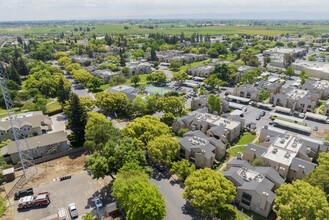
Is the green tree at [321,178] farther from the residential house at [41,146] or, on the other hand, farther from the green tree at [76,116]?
the residential house at [41,146]

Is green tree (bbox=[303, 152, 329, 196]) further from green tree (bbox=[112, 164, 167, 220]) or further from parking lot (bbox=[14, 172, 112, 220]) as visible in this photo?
parking lot (bbox=[14, 172, 112, 220])

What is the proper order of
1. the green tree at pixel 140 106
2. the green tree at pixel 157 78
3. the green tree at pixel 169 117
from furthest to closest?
the green tree at pixel 157 78, the green tree at pixel 140 106, the green tree at pixel 169 117

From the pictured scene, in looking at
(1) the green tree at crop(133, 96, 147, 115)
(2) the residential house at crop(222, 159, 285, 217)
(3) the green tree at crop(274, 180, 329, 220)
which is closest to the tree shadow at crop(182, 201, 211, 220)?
(2) the residential house at crop(222, 159, 285, 217)

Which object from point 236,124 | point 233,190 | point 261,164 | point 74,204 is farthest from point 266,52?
point 74,204

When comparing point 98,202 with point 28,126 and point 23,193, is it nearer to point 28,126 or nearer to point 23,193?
point 23,193

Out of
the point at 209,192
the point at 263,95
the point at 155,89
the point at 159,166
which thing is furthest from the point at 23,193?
the point at 263,95

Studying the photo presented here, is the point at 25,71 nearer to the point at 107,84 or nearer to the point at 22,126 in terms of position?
the point at 107,84

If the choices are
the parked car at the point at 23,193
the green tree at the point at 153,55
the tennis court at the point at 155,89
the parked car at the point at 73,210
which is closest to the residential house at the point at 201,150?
the parked car at the point at 73,210
